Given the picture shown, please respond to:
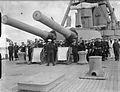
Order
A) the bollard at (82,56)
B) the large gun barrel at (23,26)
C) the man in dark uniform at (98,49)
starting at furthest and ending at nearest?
1. the man in dark uniform at (98,49)
2. the bollard at (82,56)
3. the large gun barrel at (23,26)

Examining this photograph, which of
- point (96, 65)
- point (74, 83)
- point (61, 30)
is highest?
point (61, 30)

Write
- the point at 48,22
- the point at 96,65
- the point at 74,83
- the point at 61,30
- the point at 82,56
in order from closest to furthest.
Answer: the point at 74,83
the point at 96,65
the point at 48,22
the point at 61,30
the point at 82,56

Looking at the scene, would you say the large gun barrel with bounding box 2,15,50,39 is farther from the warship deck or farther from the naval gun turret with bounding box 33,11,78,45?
the warship deck

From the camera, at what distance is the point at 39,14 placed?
895cm

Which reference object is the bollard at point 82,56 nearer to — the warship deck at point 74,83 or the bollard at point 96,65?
the warship deck at point 74,83

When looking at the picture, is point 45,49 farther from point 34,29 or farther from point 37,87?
point 37,87

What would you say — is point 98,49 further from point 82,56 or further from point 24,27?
point 24,27

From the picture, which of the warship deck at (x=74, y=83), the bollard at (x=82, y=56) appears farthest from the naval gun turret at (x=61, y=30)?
the warship deck at (x=74, y=83)

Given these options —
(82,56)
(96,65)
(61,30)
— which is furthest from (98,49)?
(96,65)

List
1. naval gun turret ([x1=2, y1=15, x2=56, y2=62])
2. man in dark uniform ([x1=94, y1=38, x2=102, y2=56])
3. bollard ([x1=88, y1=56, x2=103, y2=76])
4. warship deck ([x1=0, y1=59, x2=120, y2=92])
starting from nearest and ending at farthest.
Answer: warship deck ([x1=0, y1=59, x2=120, y2=92]) → bollard ([x1=88, y1=56, x2=103, y2=76]) → naval gun turret ([x1=2, y1=15, x2=56, y2=62]) → man in dark uniform ([x1=94, y1=38, x2=102, y2=56])

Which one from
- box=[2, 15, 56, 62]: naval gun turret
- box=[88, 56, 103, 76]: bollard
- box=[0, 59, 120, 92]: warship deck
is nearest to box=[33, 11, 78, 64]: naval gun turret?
box=[2, 15, 56, 62]: naval gun turret

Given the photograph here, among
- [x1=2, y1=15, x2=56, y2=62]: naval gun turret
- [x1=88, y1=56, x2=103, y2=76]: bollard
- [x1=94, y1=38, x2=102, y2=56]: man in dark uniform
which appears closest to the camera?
[x1=88, y1=56, x2=103, y2=76]: bollard

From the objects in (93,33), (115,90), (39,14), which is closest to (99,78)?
(115,90)

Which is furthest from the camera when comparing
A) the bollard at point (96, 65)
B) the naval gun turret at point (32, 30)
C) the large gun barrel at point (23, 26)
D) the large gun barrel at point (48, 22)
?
the naval gun turret at point (32, 30)
